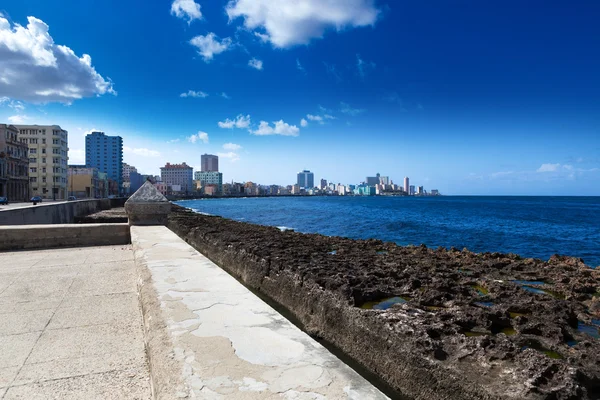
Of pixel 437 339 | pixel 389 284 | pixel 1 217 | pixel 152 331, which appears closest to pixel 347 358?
pixel 437 339

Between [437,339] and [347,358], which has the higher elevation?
[437,339]

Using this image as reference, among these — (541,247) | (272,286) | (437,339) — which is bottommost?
(541,247)

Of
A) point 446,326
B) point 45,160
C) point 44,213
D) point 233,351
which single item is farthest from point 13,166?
point 446,326

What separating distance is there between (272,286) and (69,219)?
32.3m

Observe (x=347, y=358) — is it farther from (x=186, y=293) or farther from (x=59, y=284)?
(x=59, y=284)

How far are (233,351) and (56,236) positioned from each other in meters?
8.76

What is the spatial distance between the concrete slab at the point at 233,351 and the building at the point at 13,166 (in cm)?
6973

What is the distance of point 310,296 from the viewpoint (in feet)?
18.8

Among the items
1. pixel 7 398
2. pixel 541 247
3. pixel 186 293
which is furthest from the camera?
pixel 541 247

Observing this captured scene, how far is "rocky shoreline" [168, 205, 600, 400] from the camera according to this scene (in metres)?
2.86

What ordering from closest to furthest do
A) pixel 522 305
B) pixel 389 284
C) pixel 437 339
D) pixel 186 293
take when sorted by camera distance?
pixel 437 339
pixel 186 293
pixel 522 305
pixel 389 284

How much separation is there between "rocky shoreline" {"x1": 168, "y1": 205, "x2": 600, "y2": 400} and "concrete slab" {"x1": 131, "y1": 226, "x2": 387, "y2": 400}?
1.13 metres

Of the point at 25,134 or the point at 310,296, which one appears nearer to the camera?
the point at 310,296

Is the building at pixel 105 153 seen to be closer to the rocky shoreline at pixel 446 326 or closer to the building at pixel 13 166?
the building at pixel 13 166
